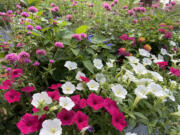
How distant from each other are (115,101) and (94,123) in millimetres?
177

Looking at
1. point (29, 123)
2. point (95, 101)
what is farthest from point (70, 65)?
point (29, 123)

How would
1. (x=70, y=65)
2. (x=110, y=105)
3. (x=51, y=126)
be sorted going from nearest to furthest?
(x=51, y=126), (x=110, y=105), (x=70, y=65)

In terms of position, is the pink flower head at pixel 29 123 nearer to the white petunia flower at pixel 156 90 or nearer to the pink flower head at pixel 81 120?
the pink flower head at pixel 81 120

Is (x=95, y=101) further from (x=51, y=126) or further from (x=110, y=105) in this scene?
(x=51, y=126)

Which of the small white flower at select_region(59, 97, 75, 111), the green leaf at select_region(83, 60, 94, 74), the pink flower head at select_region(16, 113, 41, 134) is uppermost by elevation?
the small white flower at select_region(59, 97, 75, 111)

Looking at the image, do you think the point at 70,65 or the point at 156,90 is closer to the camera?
the point at 156,90

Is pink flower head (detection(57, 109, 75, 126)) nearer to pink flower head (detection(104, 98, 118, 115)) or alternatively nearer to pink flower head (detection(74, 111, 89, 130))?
pink flower head (detection(74, 111, 89, 130))

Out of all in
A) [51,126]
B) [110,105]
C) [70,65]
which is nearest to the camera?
[51,126]

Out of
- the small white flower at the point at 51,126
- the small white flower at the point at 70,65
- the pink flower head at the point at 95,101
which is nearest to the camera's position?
the small white flower at the point at 51,126

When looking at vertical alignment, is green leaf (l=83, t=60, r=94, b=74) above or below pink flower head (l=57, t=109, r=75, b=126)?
below

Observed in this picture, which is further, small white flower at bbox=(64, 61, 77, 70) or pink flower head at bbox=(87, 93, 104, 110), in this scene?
small white flower at bbox=(64, 61, 77, 70)

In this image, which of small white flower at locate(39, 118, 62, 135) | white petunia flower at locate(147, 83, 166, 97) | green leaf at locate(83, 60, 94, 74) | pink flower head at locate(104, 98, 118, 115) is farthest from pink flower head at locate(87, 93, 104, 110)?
green leaf at locate(83, 60, 94, 74)

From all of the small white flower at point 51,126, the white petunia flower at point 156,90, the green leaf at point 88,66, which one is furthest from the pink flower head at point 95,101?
the green leaf at point 88,66

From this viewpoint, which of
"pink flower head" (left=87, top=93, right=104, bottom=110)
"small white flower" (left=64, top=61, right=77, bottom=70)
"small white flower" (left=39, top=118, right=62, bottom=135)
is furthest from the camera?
"small white flower" (left=64, top=61, right=77, bottom=70)
